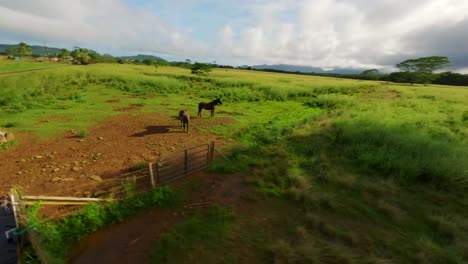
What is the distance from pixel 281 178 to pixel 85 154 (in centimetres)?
815

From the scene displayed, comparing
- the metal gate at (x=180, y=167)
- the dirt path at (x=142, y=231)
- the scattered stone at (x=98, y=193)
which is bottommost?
the dirt path at (x=142, y=231)

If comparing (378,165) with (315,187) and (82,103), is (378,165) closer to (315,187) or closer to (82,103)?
(315,187)

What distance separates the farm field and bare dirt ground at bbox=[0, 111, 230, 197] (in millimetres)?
50

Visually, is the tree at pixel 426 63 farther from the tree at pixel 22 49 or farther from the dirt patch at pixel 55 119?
the tree at pixel 22 49

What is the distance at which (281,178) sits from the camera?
8.18 meters

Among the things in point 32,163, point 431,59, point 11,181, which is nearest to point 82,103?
point 32,163

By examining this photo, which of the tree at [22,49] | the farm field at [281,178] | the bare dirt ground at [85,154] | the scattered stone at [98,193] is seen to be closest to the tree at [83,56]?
the tree at [22,49]

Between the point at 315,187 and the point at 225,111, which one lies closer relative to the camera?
the point at 315,187

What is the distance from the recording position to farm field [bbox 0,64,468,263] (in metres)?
5.32

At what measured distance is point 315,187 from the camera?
784cm

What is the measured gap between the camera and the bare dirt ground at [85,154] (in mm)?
7176

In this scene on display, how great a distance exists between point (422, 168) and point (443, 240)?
3832 millimetres

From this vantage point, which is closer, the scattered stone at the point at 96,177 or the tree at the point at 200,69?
the scattered stone at the point at 96,177

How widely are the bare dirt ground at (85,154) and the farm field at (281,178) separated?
0.05 m
